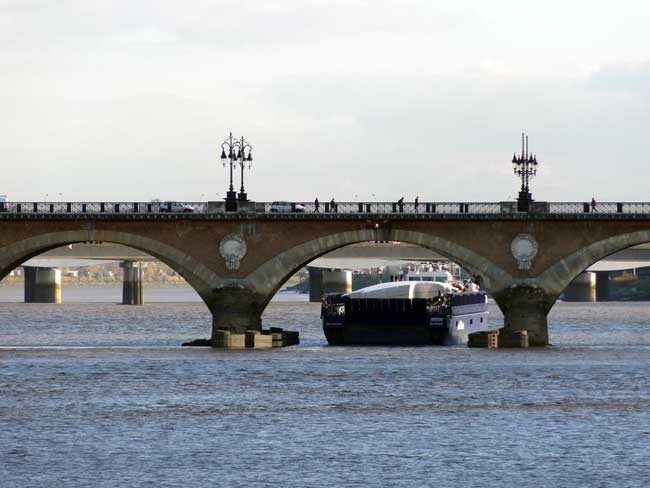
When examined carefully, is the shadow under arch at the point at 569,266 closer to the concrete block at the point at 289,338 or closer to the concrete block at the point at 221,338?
the concrete block at the point at 289,338

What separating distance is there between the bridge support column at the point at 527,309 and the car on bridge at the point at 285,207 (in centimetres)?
1355

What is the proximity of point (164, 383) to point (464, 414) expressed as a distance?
1837 cm

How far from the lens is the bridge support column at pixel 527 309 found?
9856 cm

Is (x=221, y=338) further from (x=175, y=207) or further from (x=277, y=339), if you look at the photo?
(x=175, y=207)

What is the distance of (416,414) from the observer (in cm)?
6619

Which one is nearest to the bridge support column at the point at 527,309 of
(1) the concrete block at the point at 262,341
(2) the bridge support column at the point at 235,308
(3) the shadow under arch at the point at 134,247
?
(1) the concrete block at the point at 262,341

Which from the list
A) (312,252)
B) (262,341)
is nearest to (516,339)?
(312,252)

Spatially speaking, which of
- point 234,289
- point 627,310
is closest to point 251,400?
point 234,289

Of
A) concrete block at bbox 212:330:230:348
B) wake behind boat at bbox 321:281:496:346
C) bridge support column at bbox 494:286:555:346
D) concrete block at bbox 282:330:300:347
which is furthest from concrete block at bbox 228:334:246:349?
bridge support column at bbox 494:286:555:346

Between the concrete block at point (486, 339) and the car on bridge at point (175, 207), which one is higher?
the car on bridge at point (175, 207)

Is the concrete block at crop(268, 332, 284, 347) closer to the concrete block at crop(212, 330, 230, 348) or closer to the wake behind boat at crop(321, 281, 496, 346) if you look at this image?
the concrete block at crop(212, 330, 230, 348)

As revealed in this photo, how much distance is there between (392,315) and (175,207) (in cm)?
1586

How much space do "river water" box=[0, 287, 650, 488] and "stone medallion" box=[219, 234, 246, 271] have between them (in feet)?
18.6

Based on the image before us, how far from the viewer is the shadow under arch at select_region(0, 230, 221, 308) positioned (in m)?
100
